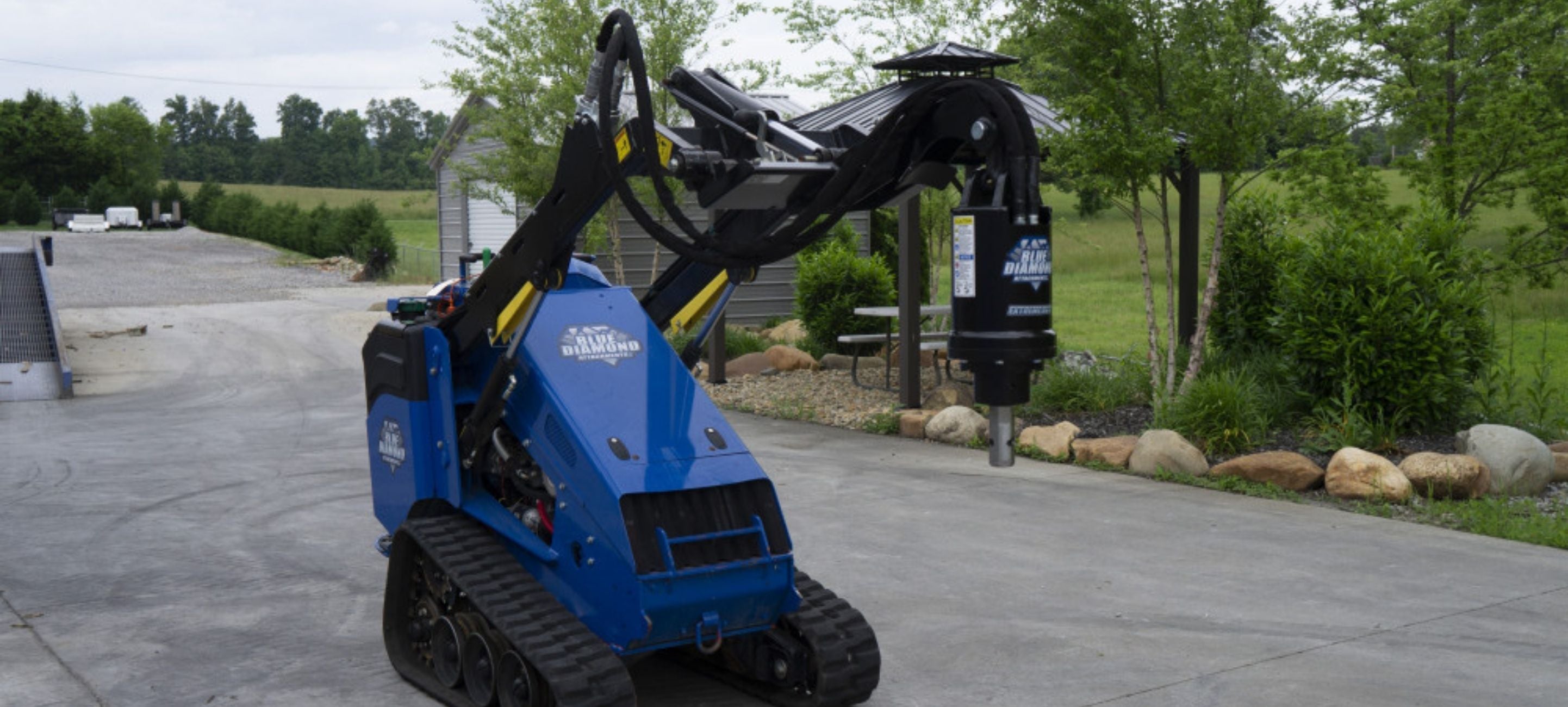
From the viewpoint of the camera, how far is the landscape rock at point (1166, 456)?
1031 centimetres

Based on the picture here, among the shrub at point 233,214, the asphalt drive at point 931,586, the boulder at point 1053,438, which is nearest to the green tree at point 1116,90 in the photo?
the boulder at point 1053,438

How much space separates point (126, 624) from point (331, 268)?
3448cm

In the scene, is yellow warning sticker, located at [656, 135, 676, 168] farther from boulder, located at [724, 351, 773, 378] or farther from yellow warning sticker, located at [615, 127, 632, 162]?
boulder, located at [724, 351, 773, 378]

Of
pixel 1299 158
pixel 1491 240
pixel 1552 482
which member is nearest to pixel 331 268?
pixel 1491 240

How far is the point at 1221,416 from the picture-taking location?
10672mm

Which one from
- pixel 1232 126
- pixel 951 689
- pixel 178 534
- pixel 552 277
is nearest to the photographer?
pixel 552 277

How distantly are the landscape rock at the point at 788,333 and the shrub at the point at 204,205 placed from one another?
145 feet

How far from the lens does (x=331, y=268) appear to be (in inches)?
1572

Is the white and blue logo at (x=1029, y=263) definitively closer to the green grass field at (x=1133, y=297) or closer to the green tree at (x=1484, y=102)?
the green grass field at (x=1133, y=297)

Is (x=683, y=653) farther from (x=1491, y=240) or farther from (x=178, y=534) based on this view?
(x=1491, y=240)

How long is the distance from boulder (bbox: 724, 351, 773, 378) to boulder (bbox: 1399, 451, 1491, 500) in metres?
8.55

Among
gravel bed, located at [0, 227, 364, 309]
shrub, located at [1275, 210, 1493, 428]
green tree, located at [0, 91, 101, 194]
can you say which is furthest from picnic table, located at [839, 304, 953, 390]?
green tree, located at [0, 91, 101, 194]

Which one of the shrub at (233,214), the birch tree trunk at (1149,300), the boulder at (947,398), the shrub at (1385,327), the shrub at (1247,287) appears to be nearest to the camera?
the shrub at (1385,327)

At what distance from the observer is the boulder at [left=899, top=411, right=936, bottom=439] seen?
41.1ft
